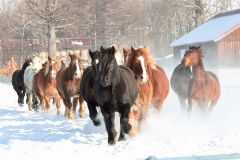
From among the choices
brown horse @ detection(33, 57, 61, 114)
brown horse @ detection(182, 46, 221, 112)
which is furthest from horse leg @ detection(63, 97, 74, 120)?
brown horse @ detection(182, 46, 221, 112)

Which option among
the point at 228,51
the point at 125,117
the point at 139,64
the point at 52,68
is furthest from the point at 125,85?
the point at 228,51

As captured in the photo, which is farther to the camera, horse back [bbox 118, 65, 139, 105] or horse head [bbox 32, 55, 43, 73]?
horse head [bbox 32, 55, 43, 73]

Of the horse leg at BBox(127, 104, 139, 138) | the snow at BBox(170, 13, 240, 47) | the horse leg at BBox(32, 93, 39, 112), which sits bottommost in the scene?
the horse leg at BBox(32, 93, 39, 112)

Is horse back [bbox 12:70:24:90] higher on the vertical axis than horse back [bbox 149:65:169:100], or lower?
lower

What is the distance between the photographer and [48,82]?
50.0 ft

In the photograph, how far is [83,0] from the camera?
64.9 meters

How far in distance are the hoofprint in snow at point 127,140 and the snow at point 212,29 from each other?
28260 mm

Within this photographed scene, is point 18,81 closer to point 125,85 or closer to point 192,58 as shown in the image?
point 192,58

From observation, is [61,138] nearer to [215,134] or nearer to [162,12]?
[215,134]

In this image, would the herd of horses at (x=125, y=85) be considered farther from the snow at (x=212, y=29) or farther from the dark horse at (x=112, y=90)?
the snow at (x=212, y=29)

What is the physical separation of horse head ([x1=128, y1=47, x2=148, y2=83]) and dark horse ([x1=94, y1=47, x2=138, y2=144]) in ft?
3.18

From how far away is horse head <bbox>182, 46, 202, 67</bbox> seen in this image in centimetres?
1089

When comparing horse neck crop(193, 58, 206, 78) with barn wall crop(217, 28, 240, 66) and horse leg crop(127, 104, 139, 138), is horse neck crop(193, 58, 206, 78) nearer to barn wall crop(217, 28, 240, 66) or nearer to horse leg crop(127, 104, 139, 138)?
horse leg crop(127, 104, 139, 138)

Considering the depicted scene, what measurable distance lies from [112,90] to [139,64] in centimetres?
151
